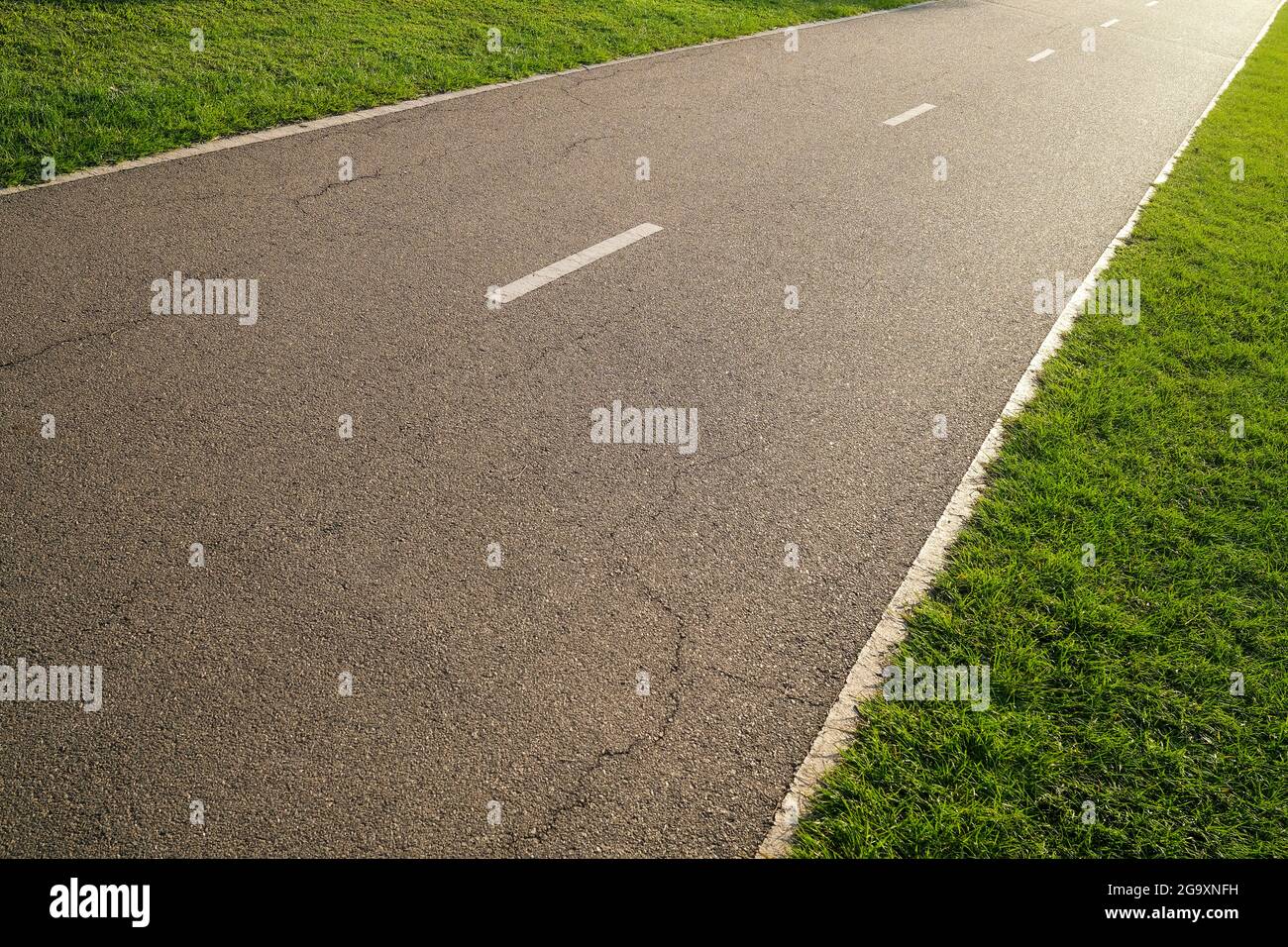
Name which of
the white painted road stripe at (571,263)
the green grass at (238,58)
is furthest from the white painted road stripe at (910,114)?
the white painted road stripe at (571,263)

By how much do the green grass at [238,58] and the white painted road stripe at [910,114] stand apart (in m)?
3.72

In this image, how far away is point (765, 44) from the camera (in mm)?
13141

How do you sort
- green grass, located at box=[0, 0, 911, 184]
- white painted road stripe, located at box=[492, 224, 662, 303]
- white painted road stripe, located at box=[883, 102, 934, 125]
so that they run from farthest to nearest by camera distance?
white painted road stripe, located at box=[883, 102, 934, 125]
green grass, located at box=[0, 0, 911, 184]
white painted road stripe, located at box=[492, 224, 662, 303]

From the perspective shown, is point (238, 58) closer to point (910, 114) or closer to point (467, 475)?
point (467, 475)

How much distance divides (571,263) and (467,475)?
254 cm

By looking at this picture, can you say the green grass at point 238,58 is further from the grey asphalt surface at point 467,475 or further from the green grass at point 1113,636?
the green grass at point 1113,636

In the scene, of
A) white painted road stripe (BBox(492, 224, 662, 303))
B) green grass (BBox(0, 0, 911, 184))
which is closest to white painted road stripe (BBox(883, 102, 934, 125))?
green grass (BBox(0, 0, 911, 184))

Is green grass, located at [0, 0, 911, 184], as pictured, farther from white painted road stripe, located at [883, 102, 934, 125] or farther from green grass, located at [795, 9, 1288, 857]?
green grass, located at [795, 9, 1288, 857]

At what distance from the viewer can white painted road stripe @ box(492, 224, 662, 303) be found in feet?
18.7

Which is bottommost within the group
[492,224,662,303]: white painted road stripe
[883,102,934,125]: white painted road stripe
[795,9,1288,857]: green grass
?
[795,9,1288,857]: green grass

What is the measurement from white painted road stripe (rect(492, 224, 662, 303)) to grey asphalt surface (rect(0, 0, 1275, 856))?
12cm

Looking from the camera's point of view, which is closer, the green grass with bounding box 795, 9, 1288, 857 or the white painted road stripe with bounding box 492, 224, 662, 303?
the green grass with bounding box 795, 9, 1288, 857

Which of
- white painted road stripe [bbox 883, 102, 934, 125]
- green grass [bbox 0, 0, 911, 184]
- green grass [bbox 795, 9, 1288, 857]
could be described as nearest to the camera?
green grass [bbox 795, 9, 1288, 857]

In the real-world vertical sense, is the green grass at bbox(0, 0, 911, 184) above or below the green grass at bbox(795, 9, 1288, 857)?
above
